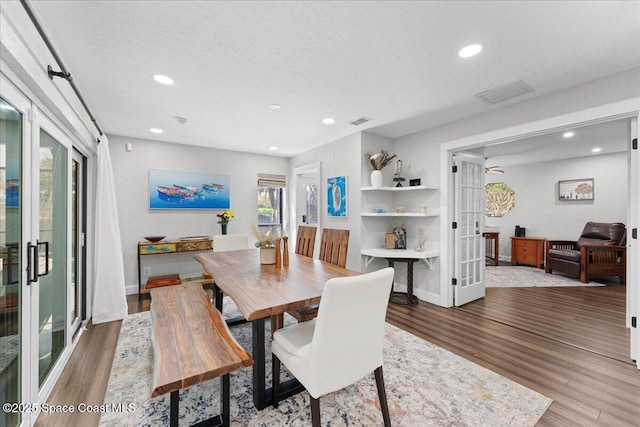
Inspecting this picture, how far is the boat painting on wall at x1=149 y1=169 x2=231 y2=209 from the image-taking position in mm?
4355

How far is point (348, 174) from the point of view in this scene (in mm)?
4133

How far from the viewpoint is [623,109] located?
2.23m

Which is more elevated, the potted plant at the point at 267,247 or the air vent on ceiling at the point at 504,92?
the air vent on ceiling at the point at 504,92

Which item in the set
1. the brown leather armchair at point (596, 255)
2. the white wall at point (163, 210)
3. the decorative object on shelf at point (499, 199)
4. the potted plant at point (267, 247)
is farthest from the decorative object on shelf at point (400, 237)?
the decorative object on shelf at point (499, 199)

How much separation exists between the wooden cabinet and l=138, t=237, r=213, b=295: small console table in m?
6.73

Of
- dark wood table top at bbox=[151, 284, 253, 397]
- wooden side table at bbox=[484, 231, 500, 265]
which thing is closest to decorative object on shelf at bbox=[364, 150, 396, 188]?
dark wood table top at bbox=[151, 284, 253, 397]

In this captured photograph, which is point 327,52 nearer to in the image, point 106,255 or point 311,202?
point 106,255

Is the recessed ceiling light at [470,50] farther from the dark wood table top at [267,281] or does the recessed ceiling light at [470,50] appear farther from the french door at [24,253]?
the french door at [24,253]

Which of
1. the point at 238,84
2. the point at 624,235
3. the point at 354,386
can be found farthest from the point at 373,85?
the point at 624,235

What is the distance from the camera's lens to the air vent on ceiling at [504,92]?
8.13ft

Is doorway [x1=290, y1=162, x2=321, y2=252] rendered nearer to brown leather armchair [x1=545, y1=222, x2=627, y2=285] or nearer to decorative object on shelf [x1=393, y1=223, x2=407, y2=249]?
decorative object on shelf [x1=393, y1=223, x2=407, y2=249]

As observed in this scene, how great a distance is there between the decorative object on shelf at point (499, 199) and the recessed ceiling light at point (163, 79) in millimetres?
7753

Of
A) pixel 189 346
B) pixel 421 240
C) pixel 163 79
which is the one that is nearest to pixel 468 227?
pixel 421 240

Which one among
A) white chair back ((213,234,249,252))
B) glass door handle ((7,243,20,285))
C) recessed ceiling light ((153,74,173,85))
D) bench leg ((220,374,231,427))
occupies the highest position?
recessed ceiling light ((153,74,173,85))
